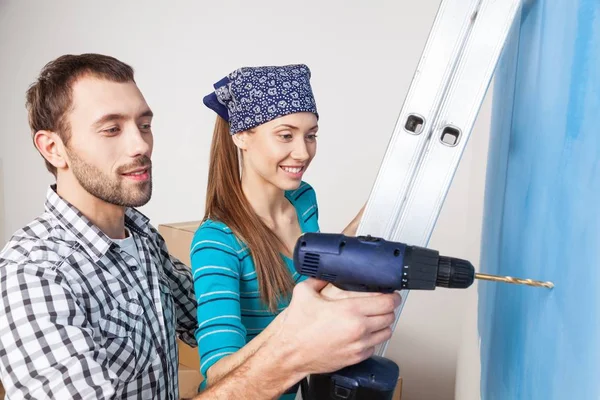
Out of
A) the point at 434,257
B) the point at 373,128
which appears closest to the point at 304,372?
the point at 434,257

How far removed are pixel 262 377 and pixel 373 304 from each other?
213mm

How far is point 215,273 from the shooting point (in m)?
0.98

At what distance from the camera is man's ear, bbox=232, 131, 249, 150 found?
1.17 m

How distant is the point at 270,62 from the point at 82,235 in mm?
1916

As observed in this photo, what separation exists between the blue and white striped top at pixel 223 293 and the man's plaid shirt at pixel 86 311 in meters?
0.17

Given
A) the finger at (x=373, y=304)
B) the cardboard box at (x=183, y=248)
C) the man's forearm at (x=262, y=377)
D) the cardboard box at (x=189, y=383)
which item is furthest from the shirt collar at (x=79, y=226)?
the cardboard box at (x=183, y=248)

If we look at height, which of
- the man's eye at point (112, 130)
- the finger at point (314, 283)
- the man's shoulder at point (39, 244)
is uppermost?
the man's eye at point (112, 130)

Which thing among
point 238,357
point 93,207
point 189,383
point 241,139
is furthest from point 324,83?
point 238,357

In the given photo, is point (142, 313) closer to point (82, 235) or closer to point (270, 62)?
point (82, 235)

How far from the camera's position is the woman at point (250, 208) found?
0.96 m

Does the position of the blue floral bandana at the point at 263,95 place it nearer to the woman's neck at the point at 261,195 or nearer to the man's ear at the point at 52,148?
the woman's neck at the point at 261,195

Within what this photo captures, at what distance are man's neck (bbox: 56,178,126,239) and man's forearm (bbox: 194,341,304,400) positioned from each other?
51cm

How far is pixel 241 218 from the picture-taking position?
110cm

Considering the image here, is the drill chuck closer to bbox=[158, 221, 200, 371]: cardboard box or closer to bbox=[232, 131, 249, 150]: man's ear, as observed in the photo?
bbox=[232, 131, 249, 150]: man's ear
